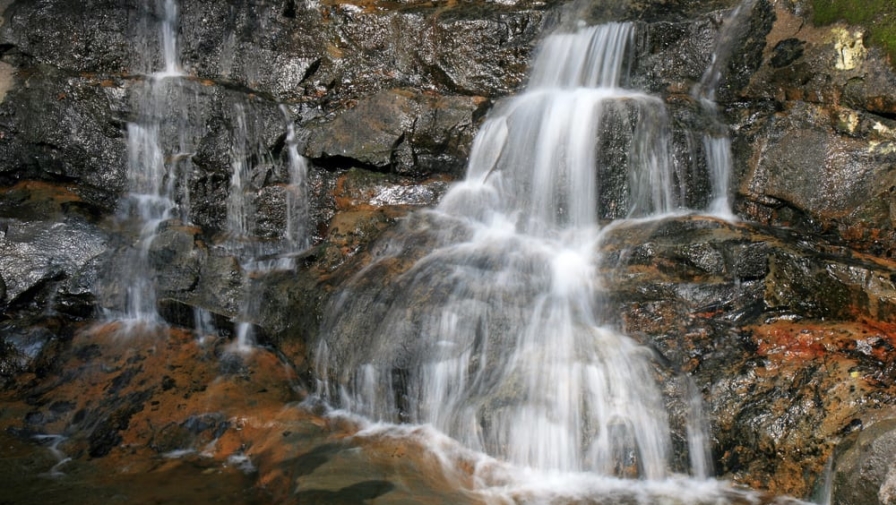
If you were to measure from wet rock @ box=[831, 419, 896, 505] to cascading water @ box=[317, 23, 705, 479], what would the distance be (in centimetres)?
120

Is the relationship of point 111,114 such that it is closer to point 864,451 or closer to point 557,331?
point 557,331

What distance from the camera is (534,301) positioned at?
261 inches

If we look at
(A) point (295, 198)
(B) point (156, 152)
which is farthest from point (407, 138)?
(B) point (156, 152)

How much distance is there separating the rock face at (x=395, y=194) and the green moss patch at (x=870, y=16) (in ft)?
0.39

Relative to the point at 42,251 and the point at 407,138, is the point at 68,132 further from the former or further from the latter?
the point at 407,138

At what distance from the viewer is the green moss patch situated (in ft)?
23.1

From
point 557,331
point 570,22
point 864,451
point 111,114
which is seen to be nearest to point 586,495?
point 557,331

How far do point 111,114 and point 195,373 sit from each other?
13.5 ft

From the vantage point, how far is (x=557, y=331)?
248 inches

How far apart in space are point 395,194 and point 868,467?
223 inches

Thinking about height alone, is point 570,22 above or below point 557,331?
above

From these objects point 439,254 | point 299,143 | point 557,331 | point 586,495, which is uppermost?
point 299,143

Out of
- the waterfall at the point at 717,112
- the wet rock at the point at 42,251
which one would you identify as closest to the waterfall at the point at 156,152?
the wet rock at the point at 42,251

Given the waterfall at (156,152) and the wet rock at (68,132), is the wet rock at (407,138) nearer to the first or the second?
the waterfall at (156,152)
